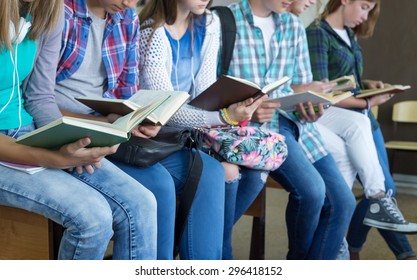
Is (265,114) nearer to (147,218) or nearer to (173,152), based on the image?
(173,152)

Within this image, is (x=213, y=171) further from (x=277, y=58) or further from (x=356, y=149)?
(x=356, y=149)

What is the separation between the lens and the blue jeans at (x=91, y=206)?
4.06ft

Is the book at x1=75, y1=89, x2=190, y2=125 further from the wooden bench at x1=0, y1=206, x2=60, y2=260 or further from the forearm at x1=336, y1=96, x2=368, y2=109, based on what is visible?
the forearm at x1=336, y1=96, x2=368, y2=109

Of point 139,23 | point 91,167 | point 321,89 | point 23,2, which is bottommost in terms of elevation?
point 321,89

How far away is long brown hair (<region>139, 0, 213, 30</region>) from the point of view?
1.90 metres

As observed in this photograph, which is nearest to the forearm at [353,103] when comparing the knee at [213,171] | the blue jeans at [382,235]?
the blue jeans at [382,235]

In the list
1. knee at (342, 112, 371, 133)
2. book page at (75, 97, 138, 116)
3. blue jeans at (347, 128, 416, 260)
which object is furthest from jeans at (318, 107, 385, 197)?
book page at (75, 97, 138, 116)

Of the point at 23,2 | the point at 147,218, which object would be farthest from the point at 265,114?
the point at 23,2

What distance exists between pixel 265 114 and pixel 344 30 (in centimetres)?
96

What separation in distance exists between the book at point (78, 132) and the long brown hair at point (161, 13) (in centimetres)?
70

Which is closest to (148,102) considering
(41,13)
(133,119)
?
(133,119)

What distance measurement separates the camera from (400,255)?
99.0 inches

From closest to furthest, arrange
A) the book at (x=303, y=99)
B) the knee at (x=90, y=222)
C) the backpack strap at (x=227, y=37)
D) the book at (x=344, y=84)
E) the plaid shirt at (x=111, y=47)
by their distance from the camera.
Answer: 1. the knee at (x=90, y=222)
2. the plaid shirt at (x=111, y=47)
3. the book at (x=303, y=99)
4. the backpack strap at (x=227, y=37)
5. the book at (x=344, y=84)

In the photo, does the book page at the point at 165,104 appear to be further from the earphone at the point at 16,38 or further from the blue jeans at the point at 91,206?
the earphone at the point at 16,38
